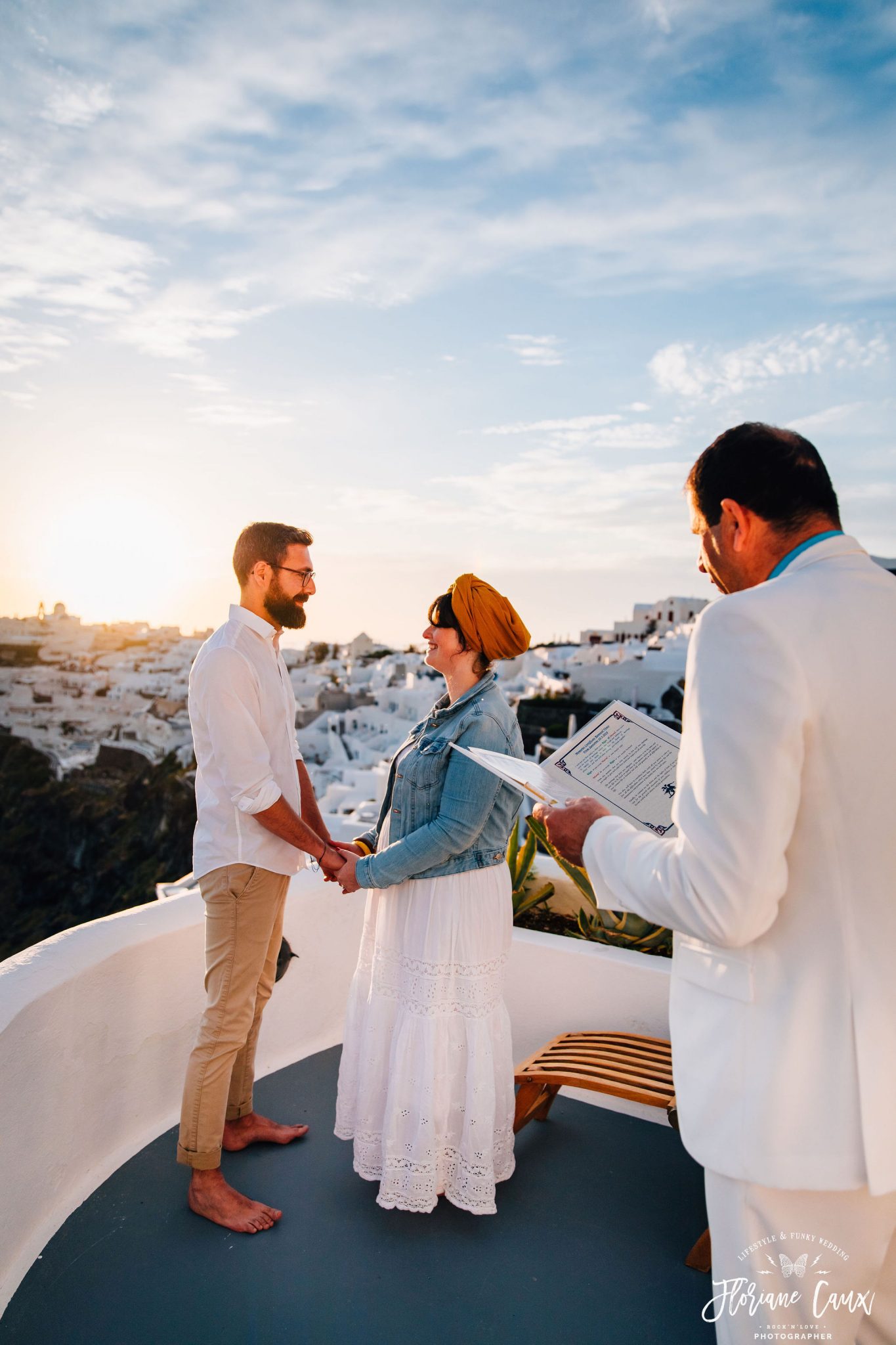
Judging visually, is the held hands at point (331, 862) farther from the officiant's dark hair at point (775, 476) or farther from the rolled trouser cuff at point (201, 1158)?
the officiant's dark hair at point (775, 476)

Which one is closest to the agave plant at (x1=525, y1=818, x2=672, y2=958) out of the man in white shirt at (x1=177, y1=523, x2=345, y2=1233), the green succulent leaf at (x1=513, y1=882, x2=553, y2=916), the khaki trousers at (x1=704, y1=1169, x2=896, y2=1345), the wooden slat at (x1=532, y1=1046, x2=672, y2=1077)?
the green succulent leaf at (x1=513, y1=882, x2=553, y2=916)

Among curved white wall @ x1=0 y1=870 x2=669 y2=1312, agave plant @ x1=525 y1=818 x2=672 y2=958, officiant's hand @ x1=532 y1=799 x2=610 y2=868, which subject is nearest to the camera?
officiant's hand @ x1=532 y1=799 x2=610 y2=868

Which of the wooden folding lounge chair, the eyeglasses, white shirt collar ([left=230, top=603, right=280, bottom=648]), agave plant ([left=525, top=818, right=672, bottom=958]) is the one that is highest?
the eyeglasses

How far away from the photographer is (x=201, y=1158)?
2.37 metres

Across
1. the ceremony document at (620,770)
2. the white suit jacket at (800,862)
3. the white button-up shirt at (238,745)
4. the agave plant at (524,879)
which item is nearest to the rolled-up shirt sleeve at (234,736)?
the white button-up shirt at (238,745)

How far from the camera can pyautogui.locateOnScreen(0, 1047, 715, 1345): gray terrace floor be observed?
1992 millimetres

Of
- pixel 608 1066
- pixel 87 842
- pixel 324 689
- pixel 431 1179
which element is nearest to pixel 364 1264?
pixel 431 1179

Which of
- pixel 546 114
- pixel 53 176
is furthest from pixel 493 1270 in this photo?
pixel 53 176

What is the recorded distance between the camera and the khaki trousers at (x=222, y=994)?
93.3 inches

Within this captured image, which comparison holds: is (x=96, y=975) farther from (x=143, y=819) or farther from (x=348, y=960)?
(x=143, y=819)

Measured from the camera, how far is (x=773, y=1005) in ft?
3.99

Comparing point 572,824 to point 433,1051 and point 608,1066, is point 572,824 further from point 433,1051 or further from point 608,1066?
point 608,1066

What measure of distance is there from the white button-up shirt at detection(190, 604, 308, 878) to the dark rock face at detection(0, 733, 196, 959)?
111 ft
